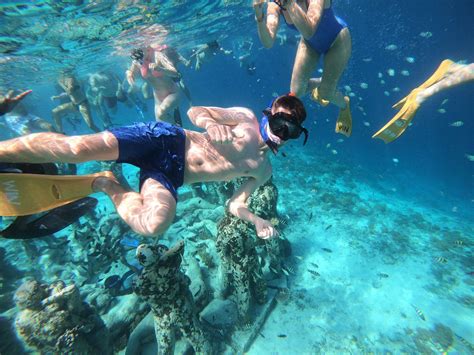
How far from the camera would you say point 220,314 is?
211 inches

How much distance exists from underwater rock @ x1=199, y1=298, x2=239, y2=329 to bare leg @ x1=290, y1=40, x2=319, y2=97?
16.4ft

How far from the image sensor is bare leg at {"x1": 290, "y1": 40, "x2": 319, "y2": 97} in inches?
Result: 202

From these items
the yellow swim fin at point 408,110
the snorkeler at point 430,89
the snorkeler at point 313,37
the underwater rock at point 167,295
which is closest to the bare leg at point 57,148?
the underwater rock at point 167,295

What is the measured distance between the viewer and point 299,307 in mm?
6074

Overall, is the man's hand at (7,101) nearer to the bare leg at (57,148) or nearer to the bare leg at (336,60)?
the bare leg at (57,148)

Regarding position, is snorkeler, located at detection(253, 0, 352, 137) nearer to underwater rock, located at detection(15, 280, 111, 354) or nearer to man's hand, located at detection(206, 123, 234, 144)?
man's hand, located at detection(206, 123, 234, 144)

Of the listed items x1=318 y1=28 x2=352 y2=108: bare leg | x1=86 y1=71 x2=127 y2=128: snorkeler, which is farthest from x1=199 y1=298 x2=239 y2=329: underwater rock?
x1=86 y1=71 x2=127 y2=128: snorkeler

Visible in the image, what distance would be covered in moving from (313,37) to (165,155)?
3.60m

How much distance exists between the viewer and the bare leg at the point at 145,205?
323cm

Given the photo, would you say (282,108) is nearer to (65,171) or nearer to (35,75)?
(65,171)

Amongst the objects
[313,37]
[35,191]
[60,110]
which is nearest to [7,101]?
[35,191]

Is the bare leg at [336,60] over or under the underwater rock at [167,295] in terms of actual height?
over

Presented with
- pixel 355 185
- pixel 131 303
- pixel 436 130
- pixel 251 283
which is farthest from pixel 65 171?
pixel 436 130

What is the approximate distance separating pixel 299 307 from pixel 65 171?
32.4 feet
